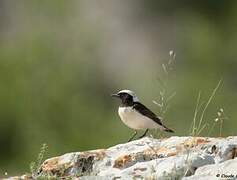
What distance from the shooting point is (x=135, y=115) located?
42.7 feet

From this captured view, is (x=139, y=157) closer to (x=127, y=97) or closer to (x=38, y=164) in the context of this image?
(x=38, y=164)

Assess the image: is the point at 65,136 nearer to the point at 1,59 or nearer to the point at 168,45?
the point at 1,59

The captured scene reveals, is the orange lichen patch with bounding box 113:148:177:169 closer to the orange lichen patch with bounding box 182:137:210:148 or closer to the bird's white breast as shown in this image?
the orange lichen patch with bounding box 182:137:210:148

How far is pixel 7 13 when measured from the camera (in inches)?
2566

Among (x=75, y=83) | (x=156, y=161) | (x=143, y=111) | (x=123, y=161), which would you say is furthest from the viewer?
(x=75, y=83)

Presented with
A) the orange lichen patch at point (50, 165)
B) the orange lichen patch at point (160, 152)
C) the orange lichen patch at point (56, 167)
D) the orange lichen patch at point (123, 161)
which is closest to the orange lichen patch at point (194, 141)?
the orange lichen patch at point (160, 152)

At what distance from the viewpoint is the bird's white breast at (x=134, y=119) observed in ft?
42.7

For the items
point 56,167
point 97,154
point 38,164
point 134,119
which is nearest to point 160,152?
point 97,154

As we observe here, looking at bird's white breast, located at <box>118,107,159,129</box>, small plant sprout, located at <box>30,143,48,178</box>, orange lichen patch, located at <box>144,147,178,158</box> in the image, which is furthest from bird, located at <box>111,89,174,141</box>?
small plant sprout, located at <box>30,143,48,178</box>

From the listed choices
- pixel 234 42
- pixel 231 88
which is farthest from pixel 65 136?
pixel 234 42

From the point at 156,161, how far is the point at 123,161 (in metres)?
0.60

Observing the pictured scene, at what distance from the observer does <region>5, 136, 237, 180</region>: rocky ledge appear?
8.90m

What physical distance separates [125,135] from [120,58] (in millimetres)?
30049

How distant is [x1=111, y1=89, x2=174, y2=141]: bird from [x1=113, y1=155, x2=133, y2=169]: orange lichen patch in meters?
3.03
